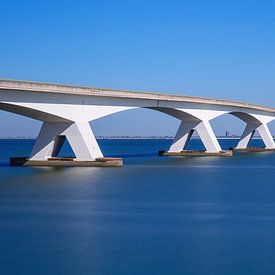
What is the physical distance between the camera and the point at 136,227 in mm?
19734

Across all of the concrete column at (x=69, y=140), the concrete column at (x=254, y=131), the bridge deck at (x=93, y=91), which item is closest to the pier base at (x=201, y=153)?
the bridge deck at (x=93, y=91)

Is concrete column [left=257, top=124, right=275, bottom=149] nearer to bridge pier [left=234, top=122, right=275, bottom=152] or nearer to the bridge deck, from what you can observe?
bridge pier [left=234, top=122, right=275, bottom=152]

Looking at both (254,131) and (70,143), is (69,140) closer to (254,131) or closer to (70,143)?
(70,143)

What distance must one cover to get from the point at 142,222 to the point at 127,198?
23.0 feet

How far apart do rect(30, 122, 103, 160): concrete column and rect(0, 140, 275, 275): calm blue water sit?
374 inches

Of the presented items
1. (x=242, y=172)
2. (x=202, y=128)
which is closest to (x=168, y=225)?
(x=242, y=172)

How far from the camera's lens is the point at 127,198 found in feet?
90.8

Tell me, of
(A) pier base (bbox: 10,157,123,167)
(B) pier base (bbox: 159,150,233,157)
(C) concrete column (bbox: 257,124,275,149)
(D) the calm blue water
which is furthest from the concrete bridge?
(C) concrete column (bbox: 257,124,275,149)

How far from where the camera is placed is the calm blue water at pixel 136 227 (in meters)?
15.0

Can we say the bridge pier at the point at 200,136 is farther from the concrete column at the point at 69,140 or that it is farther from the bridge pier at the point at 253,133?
the concrete column at the point at 69,140

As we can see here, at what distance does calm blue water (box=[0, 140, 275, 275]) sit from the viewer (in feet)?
49.3

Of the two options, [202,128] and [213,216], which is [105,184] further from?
[202,128]

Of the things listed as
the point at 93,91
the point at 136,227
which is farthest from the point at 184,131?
the point at 136,227

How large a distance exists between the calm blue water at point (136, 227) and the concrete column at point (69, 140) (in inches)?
374
